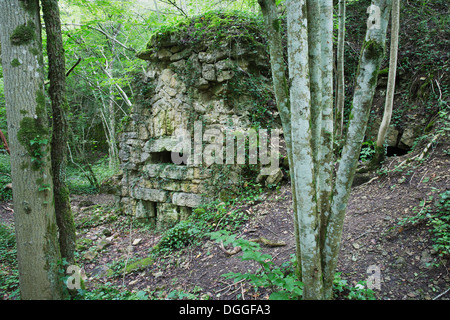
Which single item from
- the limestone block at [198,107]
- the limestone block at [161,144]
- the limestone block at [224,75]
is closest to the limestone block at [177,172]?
the limestone block at [161,144]

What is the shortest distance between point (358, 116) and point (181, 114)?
4.49 metres

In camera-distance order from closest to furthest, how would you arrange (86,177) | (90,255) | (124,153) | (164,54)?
(90,255), (164,54), (124,153), (86,177)

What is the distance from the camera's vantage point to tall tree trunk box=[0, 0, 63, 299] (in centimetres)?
228

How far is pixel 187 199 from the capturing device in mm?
5477

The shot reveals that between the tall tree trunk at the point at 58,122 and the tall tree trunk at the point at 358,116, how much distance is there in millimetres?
2870

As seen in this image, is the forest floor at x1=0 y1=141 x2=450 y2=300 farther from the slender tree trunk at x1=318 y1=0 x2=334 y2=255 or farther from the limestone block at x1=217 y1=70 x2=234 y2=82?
the limestone block at x1=217 y1=70 x2=234 y2=82

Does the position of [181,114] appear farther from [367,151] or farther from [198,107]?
[367,151]

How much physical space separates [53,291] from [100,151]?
1361 centimetres

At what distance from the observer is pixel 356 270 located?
2.49 metres

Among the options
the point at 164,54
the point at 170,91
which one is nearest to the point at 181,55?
the point at 164,54

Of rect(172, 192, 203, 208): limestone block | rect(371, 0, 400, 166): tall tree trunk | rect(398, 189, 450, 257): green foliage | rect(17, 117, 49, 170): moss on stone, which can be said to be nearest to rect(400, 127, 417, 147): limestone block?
rect(371, 0, 400, 166): tall tree trunk

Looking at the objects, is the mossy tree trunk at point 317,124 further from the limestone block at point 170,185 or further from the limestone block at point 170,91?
the limestone block at point 170,91

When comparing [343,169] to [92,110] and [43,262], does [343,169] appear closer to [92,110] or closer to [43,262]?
[43,262]

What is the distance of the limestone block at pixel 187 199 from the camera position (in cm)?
530
